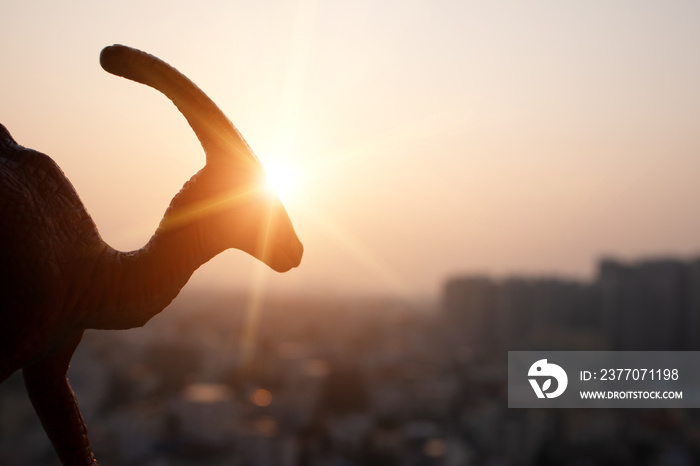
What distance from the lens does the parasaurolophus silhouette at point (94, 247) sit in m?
2.01

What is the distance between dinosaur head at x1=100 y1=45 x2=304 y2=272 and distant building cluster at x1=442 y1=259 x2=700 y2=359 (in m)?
32.8

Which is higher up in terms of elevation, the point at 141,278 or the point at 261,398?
the point at 141,278

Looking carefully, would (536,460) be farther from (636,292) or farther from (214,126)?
(214,126)

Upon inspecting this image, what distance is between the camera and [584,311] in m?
41.3

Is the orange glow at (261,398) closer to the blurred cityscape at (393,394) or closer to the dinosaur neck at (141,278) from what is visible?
the blurred cityscape at (393,394)

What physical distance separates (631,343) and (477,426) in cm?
1002

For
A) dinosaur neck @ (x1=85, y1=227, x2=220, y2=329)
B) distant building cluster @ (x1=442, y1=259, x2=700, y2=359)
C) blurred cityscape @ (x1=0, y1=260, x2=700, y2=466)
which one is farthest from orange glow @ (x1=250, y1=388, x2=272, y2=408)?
dinosaur neck @ (x1=85, y1=227, x2=220, y2=329)

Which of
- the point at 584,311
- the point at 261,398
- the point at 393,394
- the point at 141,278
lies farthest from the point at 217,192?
the point at 584,311

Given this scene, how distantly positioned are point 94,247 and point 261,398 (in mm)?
32513

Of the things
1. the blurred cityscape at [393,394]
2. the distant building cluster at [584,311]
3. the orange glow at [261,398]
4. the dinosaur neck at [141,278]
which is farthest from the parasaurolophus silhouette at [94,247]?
the distant building cluster at [584,311]

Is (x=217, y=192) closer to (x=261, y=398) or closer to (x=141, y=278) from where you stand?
(x=141, y=278)

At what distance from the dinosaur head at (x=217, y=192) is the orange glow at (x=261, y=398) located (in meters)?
30.3

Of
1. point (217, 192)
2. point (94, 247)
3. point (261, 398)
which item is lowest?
point (261, 398)

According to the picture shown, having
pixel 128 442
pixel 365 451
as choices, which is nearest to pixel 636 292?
pixel 365 451
